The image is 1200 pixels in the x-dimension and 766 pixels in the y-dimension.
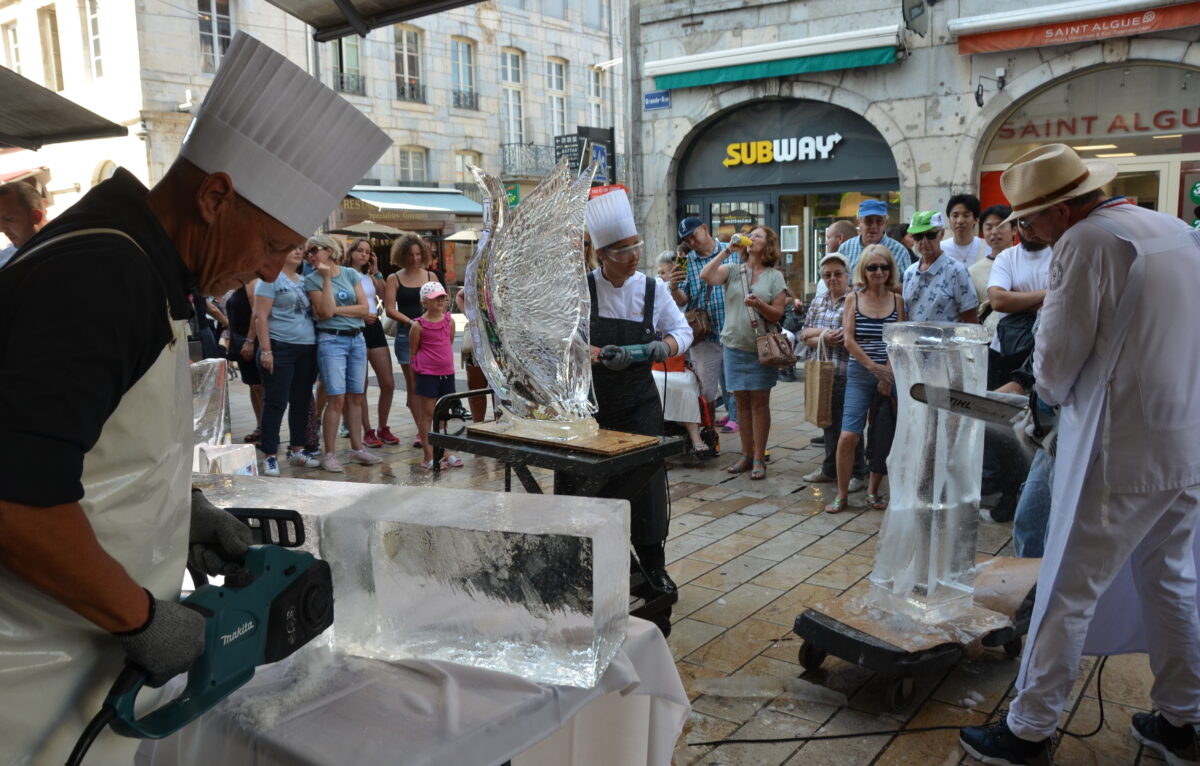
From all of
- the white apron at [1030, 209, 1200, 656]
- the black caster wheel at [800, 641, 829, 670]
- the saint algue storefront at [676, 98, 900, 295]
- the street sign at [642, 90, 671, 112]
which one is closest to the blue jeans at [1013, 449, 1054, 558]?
the white apron at [1030, 209, 1200, 656]

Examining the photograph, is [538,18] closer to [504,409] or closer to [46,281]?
[504,409]

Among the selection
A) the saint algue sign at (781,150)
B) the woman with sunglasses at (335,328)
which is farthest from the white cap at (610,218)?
the saint algue sign at (781,150)

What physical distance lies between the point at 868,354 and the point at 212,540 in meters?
4.23

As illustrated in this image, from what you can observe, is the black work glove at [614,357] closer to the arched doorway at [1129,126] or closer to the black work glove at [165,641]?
the black work glove at [165,641]

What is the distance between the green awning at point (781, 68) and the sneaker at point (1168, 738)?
923cm

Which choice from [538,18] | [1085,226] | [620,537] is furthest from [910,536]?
[538,18]

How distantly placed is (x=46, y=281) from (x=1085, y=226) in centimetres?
243

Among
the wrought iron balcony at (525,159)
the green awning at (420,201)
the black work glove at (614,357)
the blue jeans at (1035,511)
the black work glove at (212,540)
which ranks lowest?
the blue jeans at (1035,511)

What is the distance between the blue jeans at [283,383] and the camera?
6.24 meters

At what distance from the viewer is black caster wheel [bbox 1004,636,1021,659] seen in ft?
10.7

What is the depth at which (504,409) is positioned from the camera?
3.53 metres

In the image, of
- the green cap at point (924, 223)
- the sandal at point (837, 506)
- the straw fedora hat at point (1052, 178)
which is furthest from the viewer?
the sandal at point (837, 506)

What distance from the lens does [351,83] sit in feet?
67.8

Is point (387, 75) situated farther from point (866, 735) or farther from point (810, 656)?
point (866, 735)
